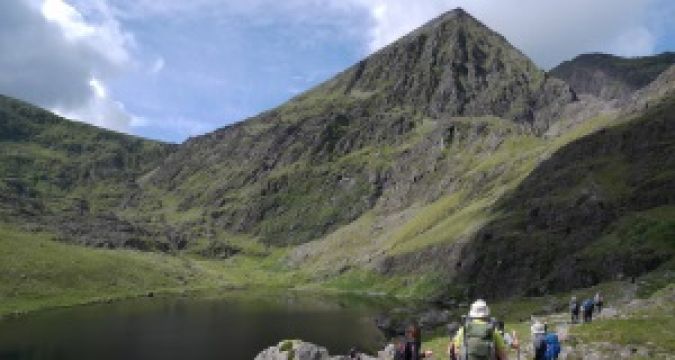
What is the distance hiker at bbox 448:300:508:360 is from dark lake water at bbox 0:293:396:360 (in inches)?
3801

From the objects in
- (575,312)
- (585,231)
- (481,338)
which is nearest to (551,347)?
(481,338)

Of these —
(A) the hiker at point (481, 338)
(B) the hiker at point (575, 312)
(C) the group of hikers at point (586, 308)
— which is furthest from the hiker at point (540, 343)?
(B) the hiker at point (575, 312)

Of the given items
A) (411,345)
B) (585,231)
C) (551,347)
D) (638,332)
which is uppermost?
(585,231)

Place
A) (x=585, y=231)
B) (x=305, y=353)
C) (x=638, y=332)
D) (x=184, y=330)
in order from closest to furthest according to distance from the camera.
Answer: (x=638, y=332), (x=305, y=353), (x=184, y=330), (x=585, y=231)

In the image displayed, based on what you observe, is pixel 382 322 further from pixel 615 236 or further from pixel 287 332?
pixel 615 236

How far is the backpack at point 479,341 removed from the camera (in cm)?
1652

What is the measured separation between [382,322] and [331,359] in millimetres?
85787

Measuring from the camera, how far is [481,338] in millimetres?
16516

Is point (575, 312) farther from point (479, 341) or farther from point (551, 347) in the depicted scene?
point (479, 341)

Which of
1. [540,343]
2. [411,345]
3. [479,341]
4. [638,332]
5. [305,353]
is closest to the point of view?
[479,341]

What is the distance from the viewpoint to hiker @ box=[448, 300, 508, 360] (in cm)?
1652

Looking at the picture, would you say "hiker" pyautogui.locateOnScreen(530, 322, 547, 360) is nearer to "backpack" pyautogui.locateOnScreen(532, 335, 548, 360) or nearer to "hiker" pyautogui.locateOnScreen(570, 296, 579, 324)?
"backpack" pyautogui.locateOnScreen(532, 335, 548, 360)

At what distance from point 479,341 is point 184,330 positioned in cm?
13890

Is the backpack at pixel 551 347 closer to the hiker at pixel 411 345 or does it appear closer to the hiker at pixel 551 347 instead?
the hiker at pixel 551 347
